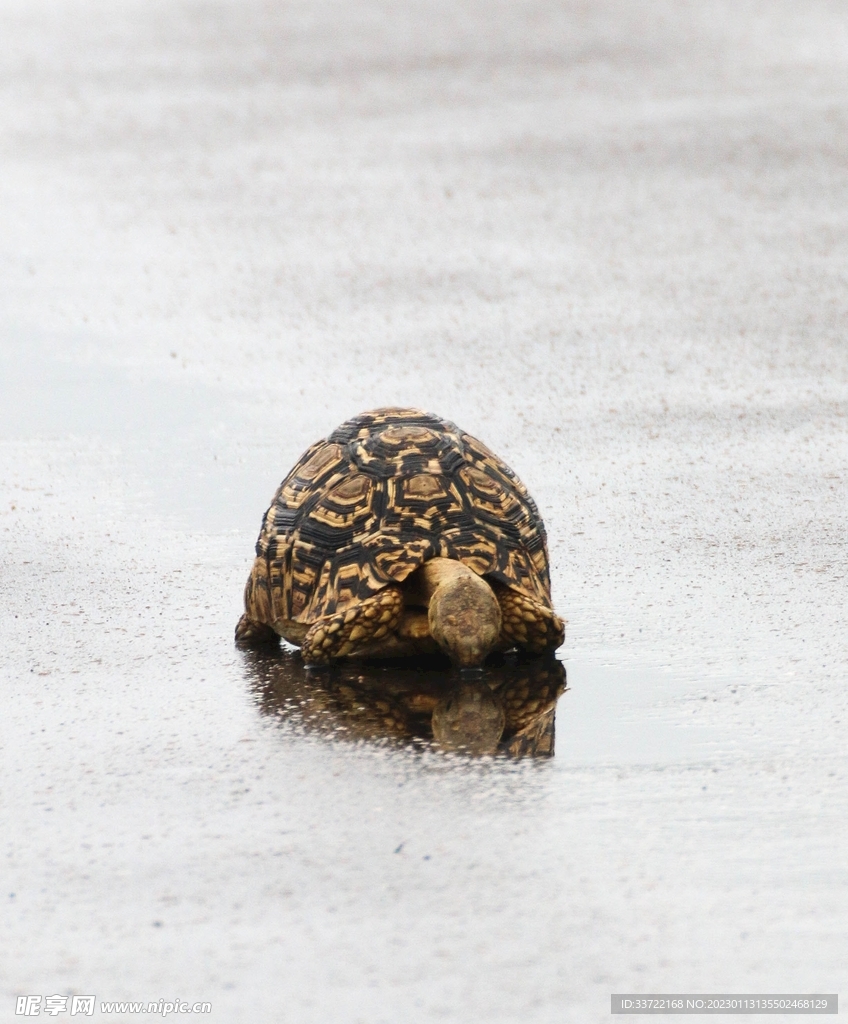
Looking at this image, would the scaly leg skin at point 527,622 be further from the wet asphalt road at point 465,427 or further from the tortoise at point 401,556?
the wet asphalt road at point 465,427

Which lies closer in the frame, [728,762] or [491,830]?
[491,830]

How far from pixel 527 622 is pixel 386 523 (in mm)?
595

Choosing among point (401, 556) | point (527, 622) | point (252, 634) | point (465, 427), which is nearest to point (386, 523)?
point (401, 556)

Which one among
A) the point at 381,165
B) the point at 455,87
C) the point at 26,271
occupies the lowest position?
the point at 26,271

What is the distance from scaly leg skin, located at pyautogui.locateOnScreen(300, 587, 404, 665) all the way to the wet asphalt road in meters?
0.28

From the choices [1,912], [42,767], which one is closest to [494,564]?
[42,767]

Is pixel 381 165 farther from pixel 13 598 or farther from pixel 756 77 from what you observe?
pixel 13 598

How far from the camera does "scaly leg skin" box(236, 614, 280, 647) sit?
246 inches

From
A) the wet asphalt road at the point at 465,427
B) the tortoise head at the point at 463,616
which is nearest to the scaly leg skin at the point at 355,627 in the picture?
the tortoise head at the point at 463,616

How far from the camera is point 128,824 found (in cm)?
469

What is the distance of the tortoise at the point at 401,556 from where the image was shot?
5.81 m

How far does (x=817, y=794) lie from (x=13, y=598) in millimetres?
3482

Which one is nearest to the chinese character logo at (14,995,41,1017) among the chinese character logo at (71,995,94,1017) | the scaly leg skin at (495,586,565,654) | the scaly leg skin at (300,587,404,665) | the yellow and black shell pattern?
the chinese character logo at (71,995,94,1017)

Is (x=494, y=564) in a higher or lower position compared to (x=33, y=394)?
lower
